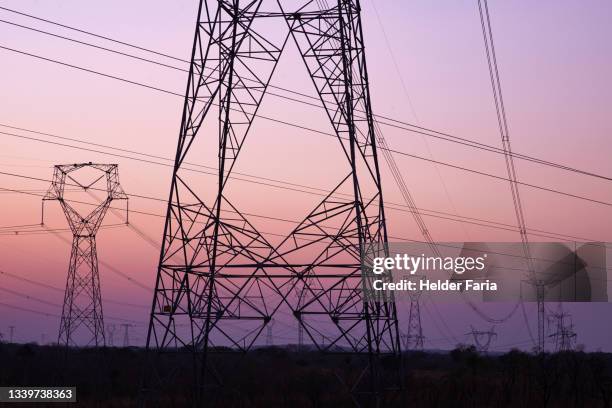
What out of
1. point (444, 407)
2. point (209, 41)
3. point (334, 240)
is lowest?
point (444, 407)

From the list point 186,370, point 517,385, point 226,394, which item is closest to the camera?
point 226,394

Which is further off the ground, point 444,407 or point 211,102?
point 211,102

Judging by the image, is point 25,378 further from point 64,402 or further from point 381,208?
point 381,208

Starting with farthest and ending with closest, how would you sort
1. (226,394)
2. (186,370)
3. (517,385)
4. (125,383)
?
(186,370) < (125,383) < (517,385) < (226,394)

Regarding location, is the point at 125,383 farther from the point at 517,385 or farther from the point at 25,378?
the point at 517,385

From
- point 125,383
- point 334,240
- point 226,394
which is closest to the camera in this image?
point 334,240

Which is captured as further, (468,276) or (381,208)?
(468,276)

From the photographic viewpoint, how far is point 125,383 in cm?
5588

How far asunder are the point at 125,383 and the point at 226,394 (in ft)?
37.9

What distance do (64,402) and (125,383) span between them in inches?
675

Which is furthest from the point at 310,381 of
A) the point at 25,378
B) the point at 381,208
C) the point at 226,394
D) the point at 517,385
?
the point at 381,208

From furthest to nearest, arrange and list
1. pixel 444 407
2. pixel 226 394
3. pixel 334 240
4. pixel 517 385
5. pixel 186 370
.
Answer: pixel 186 370 < pixel 517 385 < pixel 226 394 < pixel 444 407 < pixel 334 240

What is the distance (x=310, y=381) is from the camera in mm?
52812

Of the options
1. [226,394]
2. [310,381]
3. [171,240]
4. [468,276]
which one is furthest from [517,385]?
[171,240]
